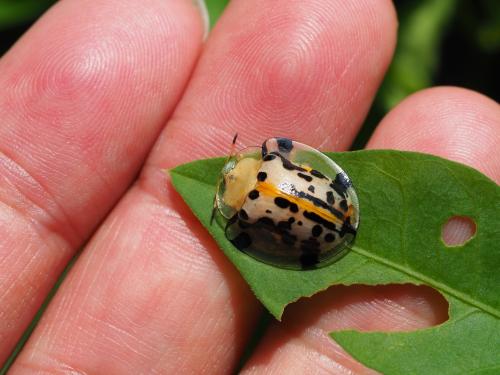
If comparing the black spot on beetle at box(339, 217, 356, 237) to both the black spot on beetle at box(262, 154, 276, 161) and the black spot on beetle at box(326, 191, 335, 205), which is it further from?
the black spot on beetle at box(262, 154, 276, 161)

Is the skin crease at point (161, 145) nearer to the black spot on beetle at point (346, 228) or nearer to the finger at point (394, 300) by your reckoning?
the finger at point (394, 300)

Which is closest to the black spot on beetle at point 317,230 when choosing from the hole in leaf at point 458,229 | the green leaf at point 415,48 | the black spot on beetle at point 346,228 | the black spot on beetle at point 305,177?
the black spot on beetle at point 346,228

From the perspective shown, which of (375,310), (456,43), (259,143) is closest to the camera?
(375,310)

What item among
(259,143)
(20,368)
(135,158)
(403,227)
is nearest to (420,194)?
(403,227)

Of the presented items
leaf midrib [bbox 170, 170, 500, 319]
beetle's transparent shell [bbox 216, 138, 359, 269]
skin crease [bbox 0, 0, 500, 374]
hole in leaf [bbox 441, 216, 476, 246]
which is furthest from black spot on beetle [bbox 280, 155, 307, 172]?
hole in leaf [bbox 441, 216, 476, 246]

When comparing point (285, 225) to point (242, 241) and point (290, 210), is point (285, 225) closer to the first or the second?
point (290, 210)

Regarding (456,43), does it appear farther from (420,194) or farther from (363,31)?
(420,194)
